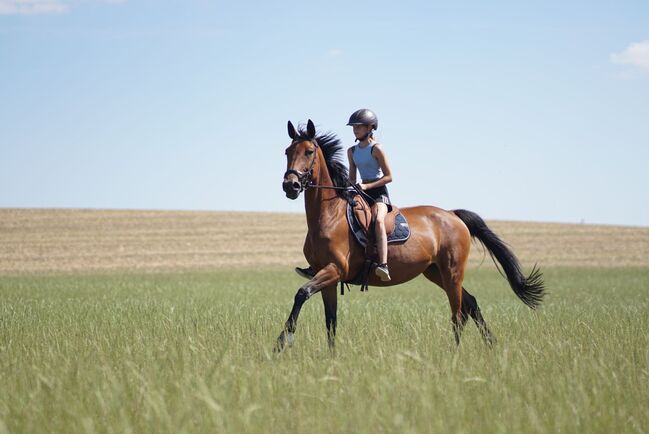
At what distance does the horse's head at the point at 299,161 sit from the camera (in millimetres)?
7840

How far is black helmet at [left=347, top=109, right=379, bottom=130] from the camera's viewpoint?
A: 28.4ft

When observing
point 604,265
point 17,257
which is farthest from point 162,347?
point 604,265

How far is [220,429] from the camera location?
172 inches

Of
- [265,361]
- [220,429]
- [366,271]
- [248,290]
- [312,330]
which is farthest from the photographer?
[248,290]

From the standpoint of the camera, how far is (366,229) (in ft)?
28.5

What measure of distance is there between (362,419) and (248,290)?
16721 mm

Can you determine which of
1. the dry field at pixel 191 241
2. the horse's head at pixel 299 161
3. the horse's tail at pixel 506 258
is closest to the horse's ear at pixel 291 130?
the horse's head at pixel 299 161

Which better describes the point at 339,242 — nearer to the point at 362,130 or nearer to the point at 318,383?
the point at 362,130

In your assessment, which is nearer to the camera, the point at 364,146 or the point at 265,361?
the point at 265,361

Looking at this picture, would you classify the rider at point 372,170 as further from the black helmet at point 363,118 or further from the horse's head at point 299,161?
the horse's head at point 299,161

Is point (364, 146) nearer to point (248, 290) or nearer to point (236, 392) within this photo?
point (236, 392)

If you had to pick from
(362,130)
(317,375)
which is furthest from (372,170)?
(317,375)

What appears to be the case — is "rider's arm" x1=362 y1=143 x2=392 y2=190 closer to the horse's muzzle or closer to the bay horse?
the bay horse

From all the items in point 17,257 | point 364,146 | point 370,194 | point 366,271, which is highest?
point 364,146
